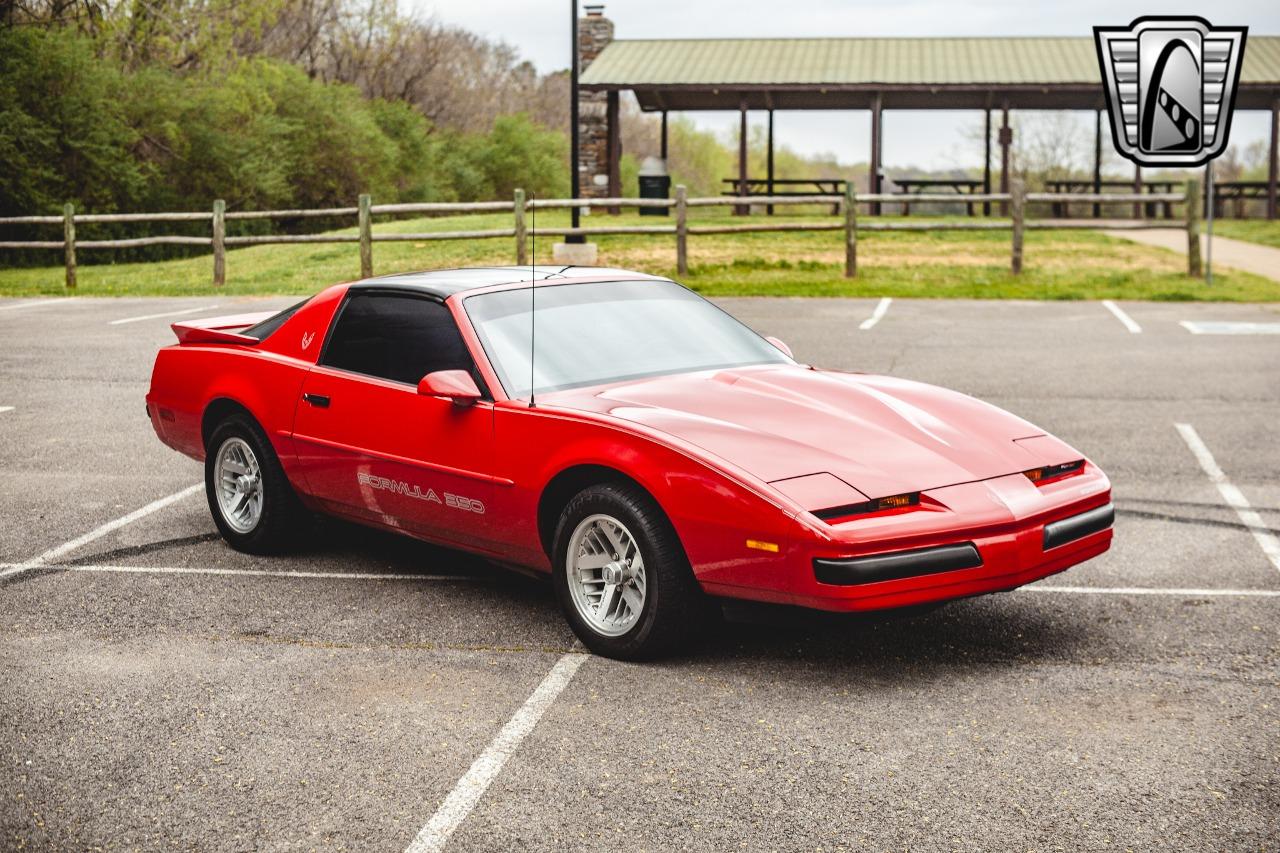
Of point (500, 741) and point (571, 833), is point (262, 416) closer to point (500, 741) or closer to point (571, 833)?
point (500, 741)

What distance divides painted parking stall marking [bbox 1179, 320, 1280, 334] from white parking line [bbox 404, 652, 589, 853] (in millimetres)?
12494

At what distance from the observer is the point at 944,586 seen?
187 inches

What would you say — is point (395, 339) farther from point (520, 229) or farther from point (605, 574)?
point (520, 229)

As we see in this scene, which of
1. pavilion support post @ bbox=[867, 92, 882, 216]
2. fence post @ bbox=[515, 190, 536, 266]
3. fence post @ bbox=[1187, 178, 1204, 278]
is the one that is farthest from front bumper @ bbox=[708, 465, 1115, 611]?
pavilion support post @ bbox=[867, 92, 882, 216]

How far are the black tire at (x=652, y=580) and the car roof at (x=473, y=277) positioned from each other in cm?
126

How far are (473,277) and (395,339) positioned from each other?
451 mm

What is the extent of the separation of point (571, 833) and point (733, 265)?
71.0ft

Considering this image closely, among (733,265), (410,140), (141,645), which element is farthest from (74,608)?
(410,140)

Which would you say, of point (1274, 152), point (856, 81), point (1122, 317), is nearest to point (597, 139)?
point (856, 81)

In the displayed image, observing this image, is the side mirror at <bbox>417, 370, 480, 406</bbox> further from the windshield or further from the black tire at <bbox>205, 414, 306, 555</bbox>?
the black tire at <bbox>205, 414, 306, 555</bbox>

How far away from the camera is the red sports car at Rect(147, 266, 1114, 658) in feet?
15.6

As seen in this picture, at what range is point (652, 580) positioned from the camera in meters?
A: 4.95

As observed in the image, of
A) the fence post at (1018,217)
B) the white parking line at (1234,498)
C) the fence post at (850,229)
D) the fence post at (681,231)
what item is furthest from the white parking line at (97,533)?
the fence post at (1018,217)

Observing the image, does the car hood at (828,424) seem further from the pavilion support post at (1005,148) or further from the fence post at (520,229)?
the pavilion support post at (1005,148)
